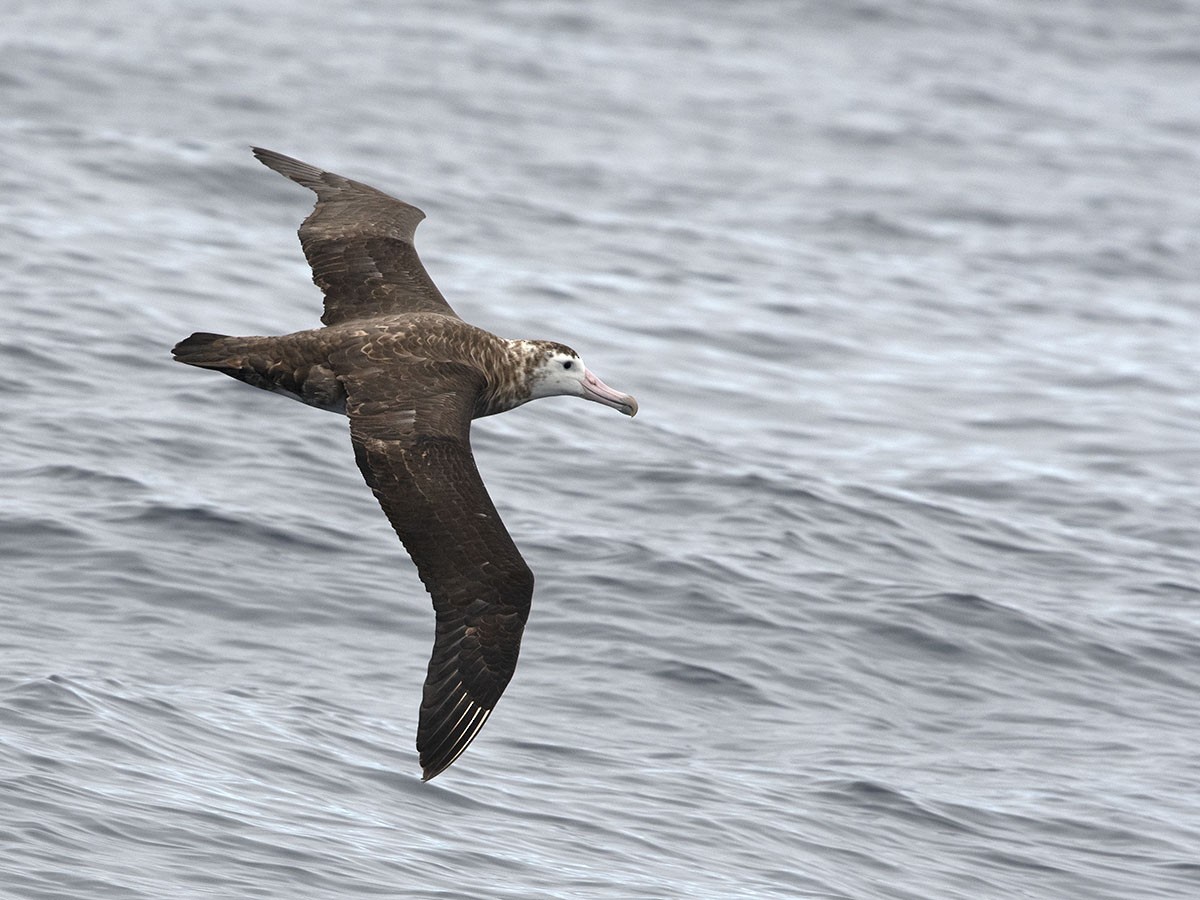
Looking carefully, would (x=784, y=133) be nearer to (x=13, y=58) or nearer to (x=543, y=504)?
(x=13, y=58)

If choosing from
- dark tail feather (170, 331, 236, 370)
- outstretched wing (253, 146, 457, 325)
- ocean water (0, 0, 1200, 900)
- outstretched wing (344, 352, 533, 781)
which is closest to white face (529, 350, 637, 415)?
outstretched wing (253, 146, 457, 325)

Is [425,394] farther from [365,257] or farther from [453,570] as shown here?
[365,257]

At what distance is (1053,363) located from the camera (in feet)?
68.2

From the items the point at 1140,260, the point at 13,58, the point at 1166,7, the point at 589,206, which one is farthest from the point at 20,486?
the point at 1166,7

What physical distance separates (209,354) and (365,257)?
1738mm

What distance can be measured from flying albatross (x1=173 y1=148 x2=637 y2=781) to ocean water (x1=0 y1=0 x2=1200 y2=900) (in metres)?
1.13

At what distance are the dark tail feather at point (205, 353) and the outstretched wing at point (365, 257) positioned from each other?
44.4 inches

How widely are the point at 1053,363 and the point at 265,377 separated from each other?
41.0ft

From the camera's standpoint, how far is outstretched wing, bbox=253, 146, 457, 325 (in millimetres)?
11164

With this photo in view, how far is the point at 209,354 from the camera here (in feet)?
32.7

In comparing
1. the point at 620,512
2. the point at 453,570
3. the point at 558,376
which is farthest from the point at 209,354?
the point at 620,512

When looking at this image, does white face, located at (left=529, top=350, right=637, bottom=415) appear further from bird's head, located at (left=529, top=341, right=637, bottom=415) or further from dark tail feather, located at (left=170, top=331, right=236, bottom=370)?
dark tail feather, located at (left=170, top=331, right=236, bottom=370)

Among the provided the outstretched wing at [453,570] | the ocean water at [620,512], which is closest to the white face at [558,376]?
the outstretched wing at [453,570]

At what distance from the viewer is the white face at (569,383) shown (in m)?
10.9
